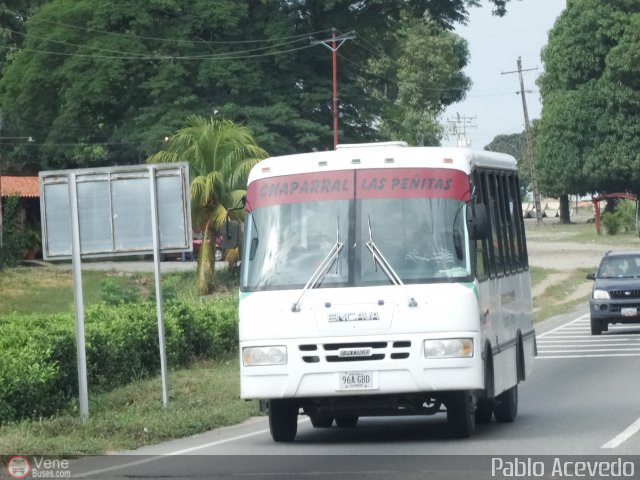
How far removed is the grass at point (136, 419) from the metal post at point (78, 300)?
0.26m

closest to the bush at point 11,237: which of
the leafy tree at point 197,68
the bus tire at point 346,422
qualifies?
the leafy tree at point 197,68

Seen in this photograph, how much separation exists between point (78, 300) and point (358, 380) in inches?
155

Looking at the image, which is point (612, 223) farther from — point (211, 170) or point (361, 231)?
point (361, 231)

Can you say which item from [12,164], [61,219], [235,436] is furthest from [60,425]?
[12,164]

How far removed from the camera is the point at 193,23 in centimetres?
5619

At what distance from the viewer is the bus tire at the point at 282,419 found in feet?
48.2

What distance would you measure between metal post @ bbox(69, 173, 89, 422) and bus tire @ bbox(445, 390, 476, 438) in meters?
4.00

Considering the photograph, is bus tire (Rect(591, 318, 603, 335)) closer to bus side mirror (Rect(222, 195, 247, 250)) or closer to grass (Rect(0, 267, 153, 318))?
grass (Rect(0, 267, 153, 318))

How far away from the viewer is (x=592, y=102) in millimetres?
88562

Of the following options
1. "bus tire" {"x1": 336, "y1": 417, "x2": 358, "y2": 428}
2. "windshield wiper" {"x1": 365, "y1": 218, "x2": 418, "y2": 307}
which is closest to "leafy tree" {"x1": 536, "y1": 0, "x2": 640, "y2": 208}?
"bus tire" {"x1": 336, "y1": 417, "x2": 358, "y2": 428}

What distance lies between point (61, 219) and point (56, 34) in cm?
4119

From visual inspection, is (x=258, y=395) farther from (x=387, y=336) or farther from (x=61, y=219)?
(x=61, y=219)

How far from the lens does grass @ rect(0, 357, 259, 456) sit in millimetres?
14266

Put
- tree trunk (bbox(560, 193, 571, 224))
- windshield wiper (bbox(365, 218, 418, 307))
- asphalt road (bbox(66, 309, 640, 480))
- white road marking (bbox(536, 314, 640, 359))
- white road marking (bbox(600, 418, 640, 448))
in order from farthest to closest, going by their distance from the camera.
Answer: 1. tree trunk (bbox(560, 193, 571, 224))
2. white road marking (bbox(536, 314, 640, 359))
3. windshield wiper (bbox(365, 218, 418, 307))
4. white road marking (bbox(600, 418, 640, 448))
5. asphalt road (bbox(66, 309, 640, 480))
